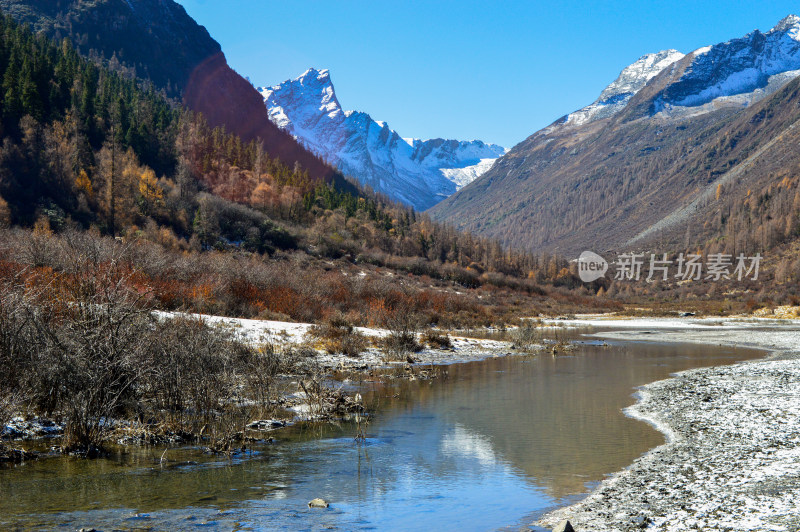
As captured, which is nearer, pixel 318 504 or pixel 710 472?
pixel 318 504

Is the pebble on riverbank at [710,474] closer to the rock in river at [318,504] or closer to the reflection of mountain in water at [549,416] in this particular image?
the reflection of mountain in water at [549,416]

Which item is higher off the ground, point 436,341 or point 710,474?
point 436,341

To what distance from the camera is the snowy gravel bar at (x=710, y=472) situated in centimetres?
767

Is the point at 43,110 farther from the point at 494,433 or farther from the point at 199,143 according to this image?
the point at 494,433

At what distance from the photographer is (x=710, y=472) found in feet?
32.0

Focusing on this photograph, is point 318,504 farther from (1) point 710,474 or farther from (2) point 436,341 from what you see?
(2) point 436,341

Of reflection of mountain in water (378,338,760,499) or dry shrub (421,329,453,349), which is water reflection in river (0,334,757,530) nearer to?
reflection of mountain in water (378,338,760,499)

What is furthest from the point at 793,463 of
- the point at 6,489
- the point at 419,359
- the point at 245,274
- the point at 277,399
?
the point at 245,274

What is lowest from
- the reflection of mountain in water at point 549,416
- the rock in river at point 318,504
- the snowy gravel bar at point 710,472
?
the reflection of mountain in water at point 549,416

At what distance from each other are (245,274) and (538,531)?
115 ft

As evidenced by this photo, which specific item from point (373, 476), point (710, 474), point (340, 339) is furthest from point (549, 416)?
point (340, 339)

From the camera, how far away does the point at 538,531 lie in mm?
7637

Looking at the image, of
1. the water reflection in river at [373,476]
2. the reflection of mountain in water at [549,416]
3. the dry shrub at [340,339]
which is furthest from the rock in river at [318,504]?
the dry shrub at [340,339]

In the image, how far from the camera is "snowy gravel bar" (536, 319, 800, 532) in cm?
767
